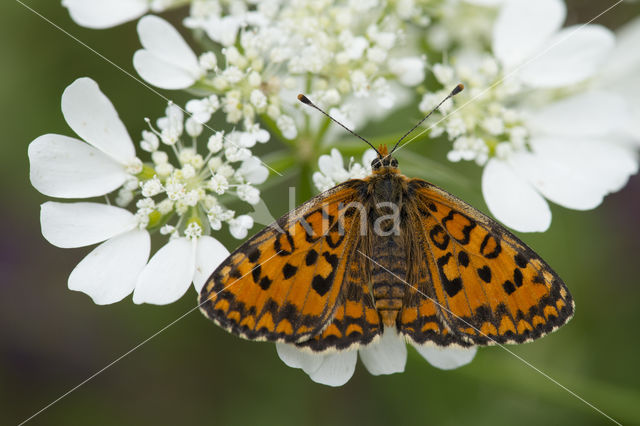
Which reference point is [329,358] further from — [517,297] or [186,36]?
[186,36]

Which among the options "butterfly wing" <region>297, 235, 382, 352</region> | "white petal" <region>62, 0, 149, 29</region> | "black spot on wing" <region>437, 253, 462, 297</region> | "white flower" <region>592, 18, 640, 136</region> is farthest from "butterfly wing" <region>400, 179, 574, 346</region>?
"white petal" <region>62, 0, 149, 29</region>

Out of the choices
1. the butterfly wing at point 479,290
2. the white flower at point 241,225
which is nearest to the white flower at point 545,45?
the butterfly wing at point 479,290

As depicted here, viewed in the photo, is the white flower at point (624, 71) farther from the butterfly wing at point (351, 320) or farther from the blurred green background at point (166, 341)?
the butterfly wing at point (351, 320)

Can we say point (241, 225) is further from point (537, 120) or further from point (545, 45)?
point (545, 45)

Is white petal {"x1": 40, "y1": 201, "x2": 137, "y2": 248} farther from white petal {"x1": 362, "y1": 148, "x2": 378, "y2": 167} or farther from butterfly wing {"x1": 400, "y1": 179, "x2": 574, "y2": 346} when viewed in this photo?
butterfly wing {"x1": 400, "y1": 179, "x2": 574, "y2": 346}

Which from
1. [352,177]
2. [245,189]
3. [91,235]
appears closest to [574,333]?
[352,177]

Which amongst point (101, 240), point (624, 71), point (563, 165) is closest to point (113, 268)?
point (101, 240)
